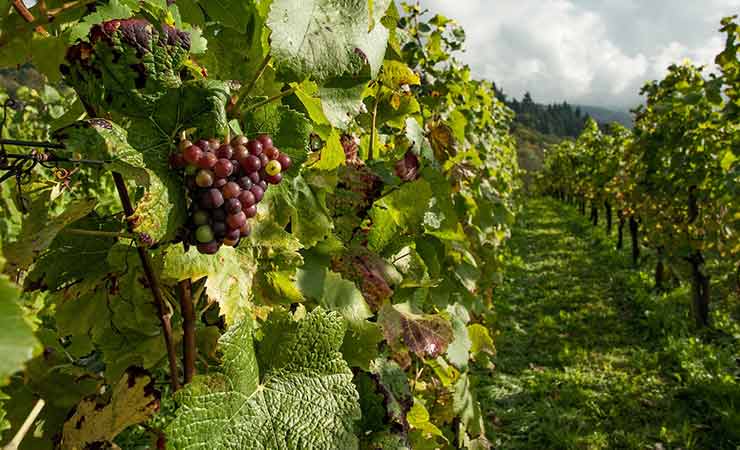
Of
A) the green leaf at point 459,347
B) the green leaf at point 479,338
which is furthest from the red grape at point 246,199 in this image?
the green leaf at point 479,338

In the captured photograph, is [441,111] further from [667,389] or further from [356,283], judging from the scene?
[667,389]

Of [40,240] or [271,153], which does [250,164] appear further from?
[40,240]

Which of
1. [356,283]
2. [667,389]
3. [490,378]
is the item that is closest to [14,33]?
[356,283]

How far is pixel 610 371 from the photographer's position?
6039 millimetres

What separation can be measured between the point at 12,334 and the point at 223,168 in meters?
0.41

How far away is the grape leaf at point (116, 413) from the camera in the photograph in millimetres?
1035

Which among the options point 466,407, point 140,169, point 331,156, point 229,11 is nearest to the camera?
point 140,169

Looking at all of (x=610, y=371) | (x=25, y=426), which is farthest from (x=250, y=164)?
(x=610, y=371)

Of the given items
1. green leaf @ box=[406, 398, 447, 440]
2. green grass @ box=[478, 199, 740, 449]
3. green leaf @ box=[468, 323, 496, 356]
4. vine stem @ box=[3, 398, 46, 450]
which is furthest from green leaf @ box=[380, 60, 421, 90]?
green grass @ box=[478, 199, 740, 449]

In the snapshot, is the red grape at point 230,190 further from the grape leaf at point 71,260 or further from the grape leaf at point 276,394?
the grape leaf at point 71,260

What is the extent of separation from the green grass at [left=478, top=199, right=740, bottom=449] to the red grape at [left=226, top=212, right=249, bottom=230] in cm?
441

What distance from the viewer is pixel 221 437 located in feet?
2.69

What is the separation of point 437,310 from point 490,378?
4.04m

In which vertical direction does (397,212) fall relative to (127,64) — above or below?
below
